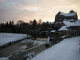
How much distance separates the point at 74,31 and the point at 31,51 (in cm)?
2626

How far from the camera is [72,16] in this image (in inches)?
3334

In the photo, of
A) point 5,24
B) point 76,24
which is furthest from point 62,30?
point 5,24

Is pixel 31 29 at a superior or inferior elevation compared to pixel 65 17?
inferior

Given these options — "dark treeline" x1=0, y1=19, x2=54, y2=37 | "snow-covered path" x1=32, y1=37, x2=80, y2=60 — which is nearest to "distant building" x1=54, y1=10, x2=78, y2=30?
"dark treeline" x1=0, y1=19, x2=54, y2=37

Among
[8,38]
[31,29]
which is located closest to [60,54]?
[8,38]

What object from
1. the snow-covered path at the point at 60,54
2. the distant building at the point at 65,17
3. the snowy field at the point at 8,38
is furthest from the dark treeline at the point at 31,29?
the snow-covered path at the point at 60,54

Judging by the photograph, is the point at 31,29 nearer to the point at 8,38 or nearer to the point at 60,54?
the point at 8,38

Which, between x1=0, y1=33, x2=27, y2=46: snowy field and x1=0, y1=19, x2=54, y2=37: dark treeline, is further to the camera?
x1=0, y1=19, x2=54, y2=37: dark treeline

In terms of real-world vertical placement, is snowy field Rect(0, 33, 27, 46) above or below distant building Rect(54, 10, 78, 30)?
below

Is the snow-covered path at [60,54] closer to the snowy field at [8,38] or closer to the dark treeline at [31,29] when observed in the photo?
the snowy field at [8,38]

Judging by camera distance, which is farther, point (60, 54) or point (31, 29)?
point (31, 29)

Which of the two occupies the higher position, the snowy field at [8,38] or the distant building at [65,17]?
the distant building at [65,17]

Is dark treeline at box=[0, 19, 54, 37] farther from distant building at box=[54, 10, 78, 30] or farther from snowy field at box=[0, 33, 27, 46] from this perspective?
snowy field at box=[0, 33, 27, 46]

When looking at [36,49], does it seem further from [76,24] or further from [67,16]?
[67,16]
